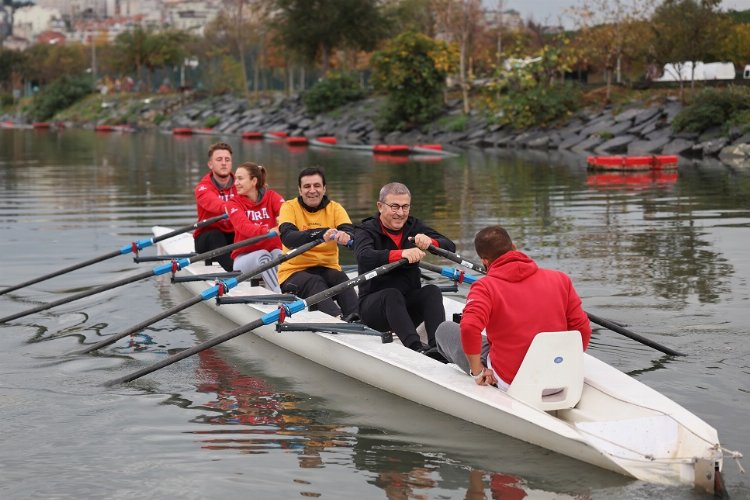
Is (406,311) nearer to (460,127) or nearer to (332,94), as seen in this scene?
(460,127)

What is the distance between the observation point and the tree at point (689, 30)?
132 feet

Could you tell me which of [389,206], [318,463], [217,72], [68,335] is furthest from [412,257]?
[217,72]

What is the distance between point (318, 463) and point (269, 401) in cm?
159

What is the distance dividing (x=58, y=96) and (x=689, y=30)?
Result: 5995 centimetres

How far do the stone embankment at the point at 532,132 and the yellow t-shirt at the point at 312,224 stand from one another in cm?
2438

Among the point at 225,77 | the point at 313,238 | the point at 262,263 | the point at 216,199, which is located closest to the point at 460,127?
the point at 216,199

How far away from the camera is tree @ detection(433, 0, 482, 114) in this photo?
48625mm

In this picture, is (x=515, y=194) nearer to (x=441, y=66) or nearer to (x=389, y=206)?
(x=389, y=206)

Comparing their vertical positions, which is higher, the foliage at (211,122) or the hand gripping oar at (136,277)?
the foliage at (211,122)

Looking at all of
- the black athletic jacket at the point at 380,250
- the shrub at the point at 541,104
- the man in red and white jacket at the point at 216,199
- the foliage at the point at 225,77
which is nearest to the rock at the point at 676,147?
the shrub at the point at 541,104

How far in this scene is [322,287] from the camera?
1059cm

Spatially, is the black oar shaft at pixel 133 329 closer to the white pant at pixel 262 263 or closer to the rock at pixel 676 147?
the white pant at pixel 262 263

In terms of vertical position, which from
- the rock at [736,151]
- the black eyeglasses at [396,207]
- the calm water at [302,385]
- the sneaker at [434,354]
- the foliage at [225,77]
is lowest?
the calm water at [302,385]

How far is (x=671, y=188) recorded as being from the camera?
25.0 metres
